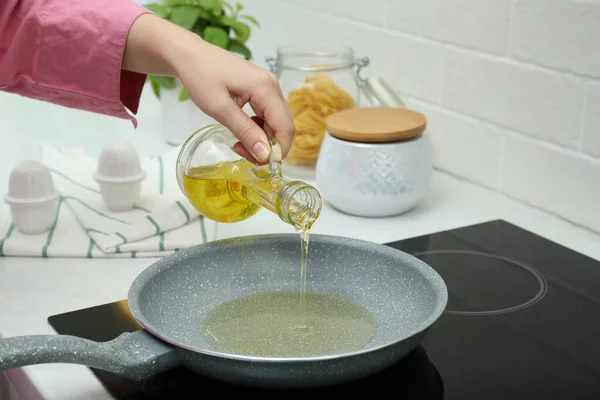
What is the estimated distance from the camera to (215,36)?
1.39m

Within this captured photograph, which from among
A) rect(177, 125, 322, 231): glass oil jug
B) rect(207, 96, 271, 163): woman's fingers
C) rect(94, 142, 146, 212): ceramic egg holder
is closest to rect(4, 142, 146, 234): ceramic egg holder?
rect(94, 142, 146, 212): ceramic egg holder

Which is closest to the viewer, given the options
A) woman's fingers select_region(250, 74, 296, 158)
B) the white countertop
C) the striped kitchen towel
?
the white countertop

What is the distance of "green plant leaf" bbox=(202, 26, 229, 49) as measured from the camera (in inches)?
54.7

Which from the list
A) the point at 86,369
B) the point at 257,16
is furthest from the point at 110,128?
the point at 86,369

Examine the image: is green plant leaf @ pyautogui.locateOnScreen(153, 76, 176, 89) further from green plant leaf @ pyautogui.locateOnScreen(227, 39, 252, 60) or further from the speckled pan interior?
the speckled pan interior

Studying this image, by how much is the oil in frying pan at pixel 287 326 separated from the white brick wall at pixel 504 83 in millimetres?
414

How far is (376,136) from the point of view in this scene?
3.59 feet

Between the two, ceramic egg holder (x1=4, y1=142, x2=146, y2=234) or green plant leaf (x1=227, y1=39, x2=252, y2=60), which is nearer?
ceramic egg holder (x1=4, y1=142, x2=146, y2=234)

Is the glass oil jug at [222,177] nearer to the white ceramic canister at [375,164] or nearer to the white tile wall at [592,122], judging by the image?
the white ceramic canister at [375,164]

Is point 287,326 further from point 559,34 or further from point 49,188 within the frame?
point 559,34

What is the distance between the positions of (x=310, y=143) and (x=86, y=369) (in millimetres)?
574

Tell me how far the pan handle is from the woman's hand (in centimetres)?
22

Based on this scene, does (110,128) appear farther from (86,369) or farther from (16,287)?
(86,369)

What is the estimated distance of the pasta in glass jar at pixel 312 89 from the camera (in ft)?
4.09
